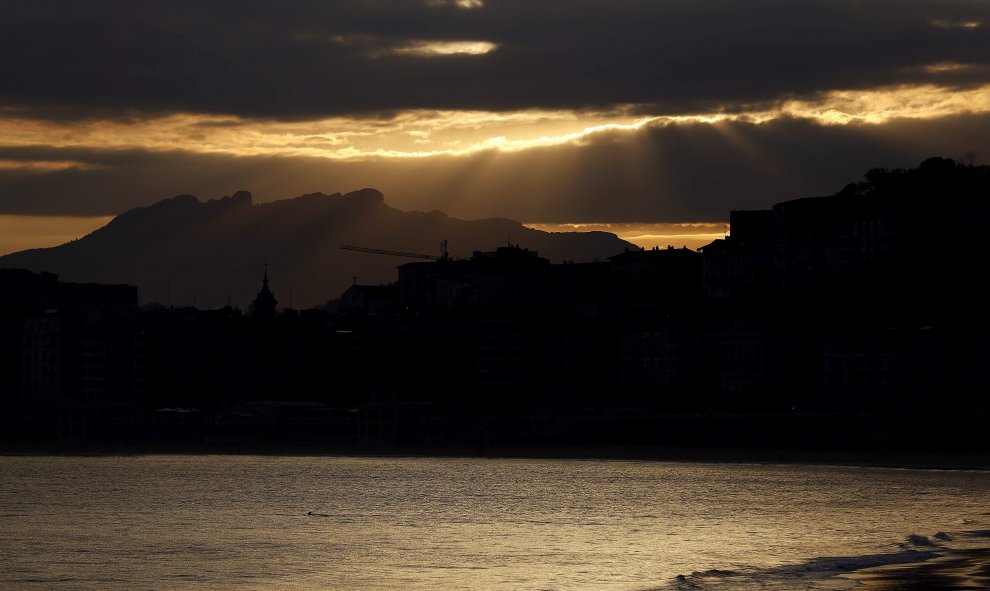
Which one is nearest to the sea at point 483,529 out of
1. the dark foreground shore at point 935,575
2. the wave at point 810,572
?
the wave at point 810,572

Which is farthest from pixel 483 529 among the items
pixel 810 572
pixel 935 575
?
pixel 935 575

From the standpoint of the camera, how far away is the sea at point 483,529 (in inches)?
2657

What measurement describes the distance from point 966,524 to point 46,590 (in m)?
45.9

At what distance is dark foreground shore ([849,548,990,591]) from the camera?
57219mm

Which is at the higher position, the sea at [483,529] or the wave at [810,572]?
the wave at [810,572]

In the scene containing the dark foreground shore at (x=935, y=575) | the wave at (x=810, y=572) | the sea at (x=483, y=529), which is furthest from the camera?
the sea at (x=483, y=529)

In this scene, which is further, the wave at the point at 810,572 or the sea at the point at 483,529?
the sea at the point at 483,529

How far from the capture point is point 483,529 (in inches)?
3703

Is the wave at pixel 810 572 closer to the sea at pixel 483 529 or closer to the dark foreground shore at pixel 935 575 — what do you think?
the sea at pixel 483 529

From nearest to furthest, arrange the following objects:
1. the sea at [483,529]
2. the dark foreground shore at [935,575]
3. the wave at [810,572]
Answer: the dark foreground shore at [935,575]
the wave at [810,572]
the sea at [483,529]

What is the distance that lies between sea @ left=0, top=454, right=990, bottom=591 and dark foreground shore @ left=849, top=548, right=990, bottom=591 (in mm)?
1153

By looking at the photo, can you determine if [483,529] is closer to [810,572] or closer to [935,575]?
[810,572]

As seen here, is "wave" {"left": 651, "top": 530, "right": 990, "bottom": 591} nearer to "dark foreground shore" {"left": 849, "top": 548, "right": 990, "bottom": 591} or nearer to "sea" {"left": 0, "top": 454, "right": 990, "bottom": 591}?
"sea" {"left": 0, "top": 454, "right": 990, "bottom": 591}

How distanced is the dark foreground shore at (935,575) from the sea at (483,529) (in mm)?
1153
